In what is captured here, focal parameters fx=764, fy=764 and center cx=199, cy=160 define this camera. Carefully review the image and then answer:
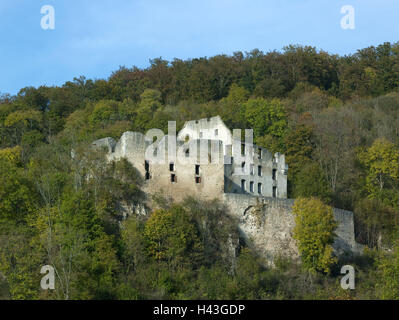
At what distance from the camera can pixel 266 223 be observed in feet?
155

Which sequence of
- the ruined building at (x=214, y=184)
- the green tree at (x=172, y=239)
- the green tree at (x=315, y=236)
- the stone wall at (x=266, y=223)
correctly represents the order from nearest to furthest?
the green tree at (x=172, y=239) < the green tree at (x=315, y=236) < the stone wall at (x=266, y=223) < the ruined building at (x=214, y=184)

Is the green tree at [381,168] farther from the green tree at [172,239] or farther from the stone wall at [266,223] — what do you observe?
the green tree at [172,239]

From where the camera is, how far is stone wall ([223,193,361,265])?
154ft

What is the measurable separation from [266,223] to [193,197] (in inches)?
190

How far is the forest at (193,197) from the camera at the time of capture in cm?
4319

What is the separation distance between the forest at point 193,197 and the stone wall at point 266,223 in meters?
0.80

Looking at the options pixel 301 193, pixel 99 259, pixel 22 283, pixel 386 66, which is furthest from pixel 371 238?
pixel 386 66

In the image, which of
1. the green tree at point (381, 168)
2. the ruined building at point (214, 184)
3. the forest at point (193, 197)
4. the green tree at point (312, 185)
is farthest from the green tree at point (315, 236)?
the green tree at point (381, 168)

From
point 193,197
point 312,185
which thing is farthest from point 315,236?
point 193,197

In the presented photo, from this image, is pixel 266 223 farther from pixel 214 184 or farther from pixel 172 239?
pixel 172 239

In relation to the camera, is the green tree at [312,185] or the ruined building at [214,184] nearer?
the ruined building at [214,184]

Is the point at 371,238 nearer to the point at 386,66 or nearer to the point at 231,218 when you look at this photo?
the point at 231,218

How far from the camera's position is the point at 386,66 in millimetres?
76375
